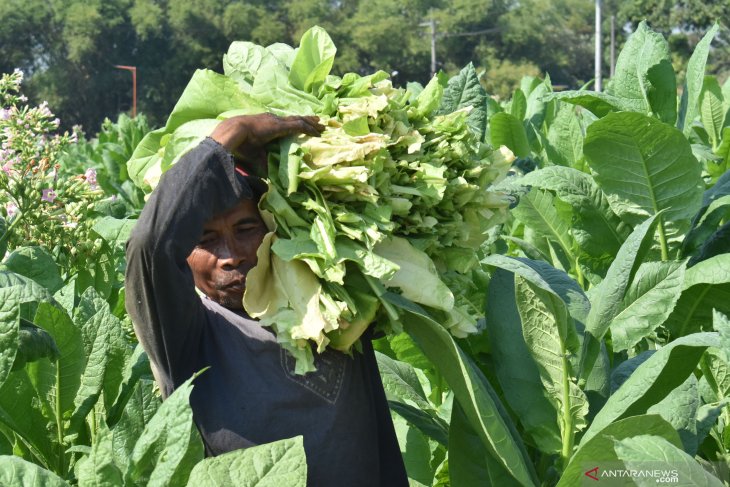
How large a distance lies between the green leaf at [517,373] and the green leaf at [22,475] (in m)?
1.11

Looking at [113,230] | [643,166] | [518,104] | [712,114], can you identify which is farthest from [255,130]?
[518,104]

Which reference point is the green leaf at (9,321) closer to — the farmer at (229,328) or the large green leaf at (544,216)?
the farmer at (229,328)

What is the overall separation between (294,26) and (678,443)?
76.3 meters

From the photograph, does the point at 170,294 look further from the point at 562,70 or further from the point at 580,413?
the point at 562,70

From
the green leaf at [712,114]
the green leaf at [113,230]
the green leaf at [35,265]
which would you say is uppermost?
the green leaf at [35,265]

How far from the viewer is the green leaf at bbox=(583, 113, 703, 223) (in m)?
2.71

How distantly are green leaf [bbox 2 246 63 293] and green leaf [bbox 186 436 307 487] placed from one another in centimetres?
122

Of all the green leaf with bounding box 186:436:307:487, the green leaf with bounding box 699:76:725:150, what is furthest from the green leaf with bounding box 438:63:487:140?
the green leaf with bounding box 186:436:307:487

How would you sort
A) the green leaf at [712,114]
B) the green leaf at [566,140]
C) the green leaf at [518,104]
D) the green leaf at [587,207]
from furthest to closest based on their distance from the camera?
1. the green leaf at [518,104]
2. the green leaf at [712,114]
3. the green leaf at [566,140]
4. the green leaf at [587,207]

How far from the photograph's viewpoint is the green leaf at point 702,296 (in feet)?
8.29

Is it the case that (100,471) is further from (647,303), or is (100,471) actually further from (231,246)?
(647,303)

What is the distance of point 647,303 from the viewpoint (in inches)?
87.5

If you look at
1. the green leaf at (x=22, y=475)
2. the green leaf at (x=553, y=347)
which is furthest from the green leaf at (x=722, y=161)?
the green leaf at (x=22, y=475)

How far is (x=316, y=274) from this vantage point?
1.99 metres
